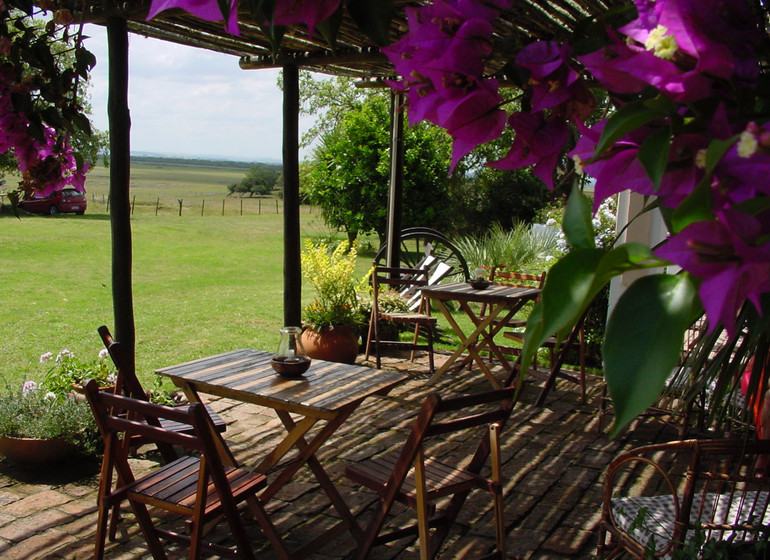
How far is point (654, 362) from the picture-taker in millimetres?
238

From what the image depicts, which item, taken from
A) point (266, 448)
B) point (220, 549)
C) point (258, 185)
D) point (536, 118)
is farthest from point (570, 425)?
point (258, 185)

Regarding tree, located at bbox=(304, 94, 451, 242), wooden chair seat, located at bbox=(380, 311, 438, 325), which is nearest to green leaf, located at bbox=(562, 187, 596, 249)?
wooden chair seat, located at bbox=(380, 311, 438, 325)

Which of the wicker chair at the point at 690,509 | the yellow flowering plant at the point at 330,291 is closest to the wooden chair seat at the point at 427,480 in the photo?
the wicker chair at the point at 690,509

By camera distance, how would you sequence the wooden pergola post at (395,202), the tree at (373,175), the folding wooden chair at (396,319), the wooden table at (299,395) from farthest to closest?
the tree at (373,175), the wooden pergola post at (395,202), the folding wooden chair at (396,319), the wooden table at (299,395)

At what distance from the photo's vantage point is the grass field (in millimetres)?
8164

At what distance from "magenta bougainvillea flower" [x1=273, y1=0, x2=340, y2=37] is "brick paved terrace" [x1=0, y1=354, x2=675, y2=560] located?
3.35m

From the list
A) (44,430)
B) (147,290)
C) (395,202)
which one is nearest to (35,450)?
(44,430)

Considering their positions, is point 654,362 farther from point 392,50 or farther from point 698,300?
point 392,50

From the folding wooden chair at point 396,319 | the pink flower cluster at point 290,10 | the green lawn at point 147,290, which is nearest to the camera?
the pink flower cluster at point 290,10

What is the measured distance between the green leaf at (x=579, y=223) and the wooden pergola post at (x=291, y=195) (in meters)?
5.80

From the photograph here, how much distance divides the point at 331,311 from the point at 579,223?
672 cm

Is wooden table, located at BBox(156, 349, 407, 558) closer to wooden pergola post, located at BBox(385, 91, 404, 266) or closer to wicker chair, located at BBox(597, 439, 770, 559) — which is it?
wicker chair, located at BBox(597, 439, 770, 559)

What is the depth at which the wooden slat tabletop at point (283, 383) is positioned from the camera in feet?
11.0

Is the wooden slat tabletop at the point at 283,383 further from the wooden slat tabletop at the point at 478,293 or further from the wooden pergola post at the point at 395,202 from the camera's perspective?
the wooden pergola post at the point at 395,202
